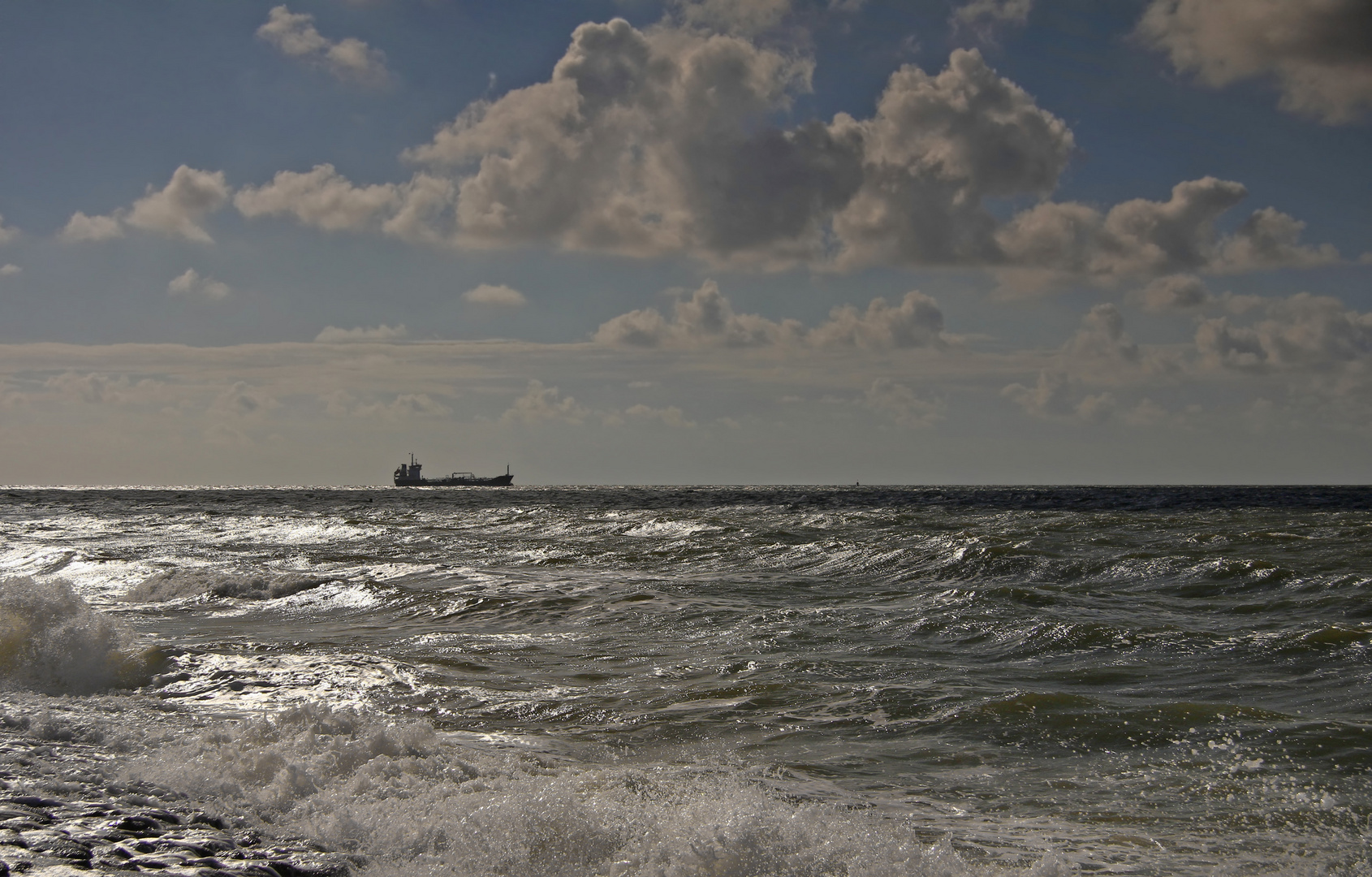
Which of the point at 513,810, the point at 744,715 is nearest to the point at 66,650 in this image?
the point at 744,715

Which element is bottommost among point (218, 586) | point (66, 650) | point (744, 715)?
point (218, 586)

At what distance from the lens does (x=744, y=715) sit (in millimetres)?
Answer: 9164

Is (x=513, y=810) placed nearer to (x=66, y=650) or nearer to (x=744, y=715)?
(x=744, y=715)

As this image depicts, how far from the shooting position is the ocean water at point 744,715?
576cm

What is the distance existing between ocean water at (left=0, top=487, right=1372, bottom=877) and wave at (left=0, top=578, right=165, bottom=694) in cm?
5

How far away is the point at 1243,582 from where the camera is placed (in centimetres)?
1748

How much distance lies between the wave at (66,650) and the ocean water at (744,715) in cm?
5

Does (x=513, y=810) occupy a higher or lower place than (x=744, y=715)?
higher

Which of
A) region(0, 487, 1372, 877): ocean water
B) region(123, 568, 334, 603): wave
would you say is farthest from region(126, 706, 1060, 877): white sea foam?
region(123, 568, 334, 603): wave

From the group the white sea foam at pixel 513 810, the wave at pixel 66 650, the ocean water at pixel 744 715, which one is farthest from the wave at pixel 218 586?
the white sea foam at pixel 513 810

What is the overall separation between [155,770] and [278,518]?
55.4m

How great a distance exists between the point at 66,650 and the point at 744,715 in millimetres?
7861

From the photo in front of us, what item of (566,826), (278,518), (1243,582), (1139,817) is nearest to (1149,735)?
(1139,817)

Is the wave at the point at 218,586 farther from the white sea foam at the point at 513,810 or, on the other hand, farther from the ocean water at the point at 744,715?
the white sea foam at the point at 513,810
